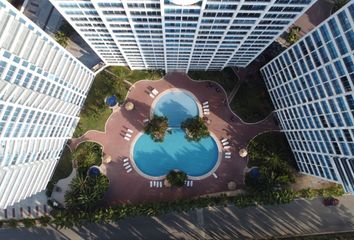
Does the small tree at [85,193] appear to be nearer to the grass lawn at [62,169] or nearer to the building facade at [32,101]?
the grass lawn at [62,169]

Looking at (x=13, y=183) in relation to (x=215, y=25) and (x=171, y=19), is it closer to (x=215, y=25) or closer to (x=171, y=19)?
(x=171, y=19)

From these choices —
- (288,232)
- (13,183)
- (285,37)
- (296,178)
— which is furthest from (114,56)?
(288,232)

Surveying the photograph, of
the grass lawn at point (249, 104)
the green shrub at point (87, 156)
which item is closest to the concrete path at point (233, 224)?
the green shrub at point (87, 156)

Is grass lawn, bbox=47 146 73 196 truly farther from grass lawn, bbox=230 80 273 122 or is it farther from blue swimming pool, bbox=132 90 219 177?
grass lawn, bbox=230 80 273 122

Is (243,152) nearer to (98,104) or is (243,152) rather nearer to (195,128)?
(195,128)

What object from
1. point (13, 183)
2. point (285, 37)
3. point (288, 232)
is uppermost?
point (285, 37)

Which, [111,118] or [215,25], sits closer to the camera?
[215,25]
